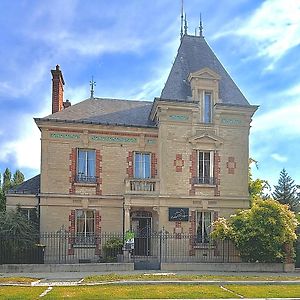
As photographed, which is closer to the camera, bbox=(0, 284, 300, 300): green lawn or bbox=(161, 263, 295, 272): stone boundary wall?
bbox=(0, 284, 300, 300): green lawn

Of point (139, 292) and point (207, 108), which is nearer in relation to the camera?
point (139, 292)

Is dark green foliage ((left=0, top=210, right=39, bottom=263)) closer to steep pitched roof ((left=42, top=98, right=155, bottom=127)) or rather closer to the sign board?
steep pitched roof ((left=42, top=98, right=155, bottom=127))

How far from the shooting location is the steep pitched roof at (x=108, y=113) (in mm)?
24891

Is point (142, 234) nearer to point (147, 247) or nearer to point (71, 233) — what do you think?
point (147, 247)

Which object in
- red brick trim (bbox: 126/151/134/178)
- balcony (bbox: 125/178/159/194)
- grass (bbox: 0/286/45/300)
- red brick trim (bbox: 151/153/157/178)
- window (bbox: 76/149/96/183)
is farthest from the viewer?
red brick trim (bbox: 151/153/157/178)

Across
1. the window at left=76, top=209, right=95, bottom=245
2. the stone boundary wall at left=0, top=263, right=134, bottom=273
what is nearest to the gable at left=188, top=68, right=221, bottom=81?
the window at left=76, top=209, right=95, bottom=245

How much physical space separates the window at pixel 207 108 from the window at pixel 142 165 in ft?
12.9

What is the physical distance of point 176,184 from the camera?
24047 millimetres

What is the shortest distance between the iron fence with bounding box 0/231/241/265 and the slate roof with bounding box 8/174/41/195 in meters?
2.75

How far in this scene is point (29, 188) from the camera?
82.3ft

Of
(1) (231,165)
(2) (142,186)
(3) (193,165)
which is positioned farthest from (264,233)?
(2) (142,186)

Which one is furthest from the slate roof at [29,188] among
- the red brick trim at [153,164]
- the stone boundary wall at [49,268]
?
the red brick trim at [153,164]

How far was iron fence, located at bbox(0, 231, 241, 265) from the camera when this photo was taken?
74.0ft

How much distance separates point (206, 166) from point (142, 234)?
17.6 feet
